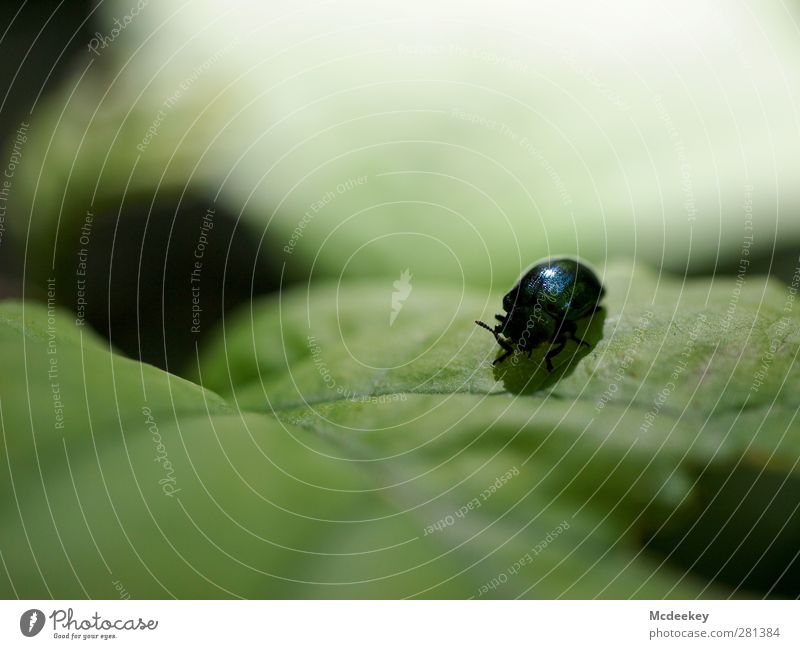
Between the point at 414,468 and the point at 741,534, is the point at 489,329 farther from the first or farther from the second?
the point at 741,534

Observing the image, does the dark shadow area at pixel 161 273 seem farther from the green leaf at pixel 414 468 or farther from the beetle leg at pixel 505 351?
the beetle leg at pixel 505 351

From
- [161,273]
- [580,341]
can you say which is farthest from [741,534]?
[161,273]

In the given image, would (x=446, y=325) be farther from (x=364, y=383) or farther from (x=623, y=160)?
(x=623, y=160)

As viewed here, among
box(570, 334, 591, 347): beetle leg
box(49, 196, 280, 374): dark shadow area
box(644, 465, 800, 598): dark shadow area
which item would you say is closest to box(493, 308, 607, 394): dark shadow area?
box(570, 334, 591, 347): beetle leg

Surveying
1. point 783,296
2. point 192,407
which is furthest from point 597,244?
point 192,407

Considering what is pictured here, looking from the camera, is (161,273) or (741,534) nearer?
(741,534)
